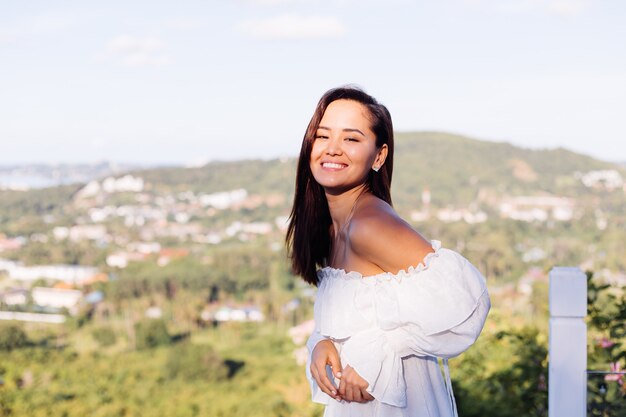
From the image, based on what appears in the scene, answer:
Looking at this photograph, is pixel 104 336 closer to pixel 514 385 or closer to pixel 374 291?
pixel 514 385

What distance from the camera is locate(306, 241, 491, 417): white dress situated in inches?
39.8

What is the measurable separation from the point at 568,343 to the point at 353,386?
934mm

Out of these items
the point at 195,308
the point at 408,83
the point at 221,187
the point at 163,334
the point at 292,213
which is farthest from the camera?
the point at 221,187

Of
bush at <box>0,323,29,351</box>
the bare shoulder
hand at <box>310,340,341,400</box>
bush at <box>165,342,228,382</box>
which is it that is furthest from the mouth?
bush at <box>0,323,29,351</box>

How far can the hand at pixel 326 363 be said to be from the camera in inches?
42.5

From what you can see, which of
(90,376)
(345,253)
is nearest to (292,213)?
(345,253)

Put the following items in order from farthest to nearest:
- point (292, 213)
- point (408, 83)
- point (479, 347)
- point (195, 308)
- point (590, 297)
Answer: point (408, 83)
point (195, 308)
point (479, 347)
point (590, 297)
point (292, 213)

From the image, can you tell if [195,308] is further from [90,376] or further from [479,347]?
[479,347]

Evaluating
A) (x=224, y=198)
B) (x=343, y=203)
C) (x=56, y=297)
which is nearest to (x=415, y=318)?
(x=343, y=203)

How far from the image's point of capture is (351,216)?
1106 millimetres

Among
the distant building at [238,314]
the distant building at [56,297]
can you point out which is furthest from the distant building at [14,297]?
the distant building at [238,314]

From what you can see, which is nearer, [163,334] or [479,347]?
[479,347]

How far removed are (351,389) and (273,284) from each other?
84.7 feet

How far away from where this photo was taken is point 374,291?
1.03m
